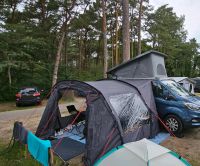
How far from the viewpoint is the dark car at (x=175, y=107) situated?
6.26 m

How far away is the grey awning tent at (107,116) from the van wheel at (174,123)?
→ 0.43 meters

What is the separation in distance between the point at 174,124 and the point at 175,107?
0.52 m

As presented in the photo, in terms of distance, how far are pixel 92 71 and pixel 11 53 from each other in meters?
10.5

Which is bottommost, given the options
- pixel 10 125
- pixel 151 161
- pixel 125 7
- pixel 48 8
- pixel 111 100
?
pixel 10 125

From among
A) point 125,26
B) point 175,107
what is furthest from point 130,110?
point 125,26

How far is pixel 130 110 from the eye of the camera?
5727 millimetres

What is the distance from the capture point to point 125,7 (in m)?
10.2

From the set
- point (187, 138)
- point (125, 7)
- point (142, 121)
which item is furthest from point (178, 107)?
point (125, 7)

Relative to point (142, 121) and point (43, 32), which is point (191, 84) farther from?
point (142, 121)

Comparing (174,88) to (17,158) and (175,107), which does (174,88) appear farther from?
(17,158)

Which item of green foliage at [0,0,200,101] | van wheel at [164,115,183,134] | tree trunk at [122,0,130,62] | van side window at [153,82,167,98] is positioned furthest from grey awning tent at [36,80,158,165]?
green foliage at [0,0,200,101]

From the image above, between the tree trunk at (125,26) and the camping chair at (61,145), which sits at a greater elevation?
the tree trunk at (125,26)

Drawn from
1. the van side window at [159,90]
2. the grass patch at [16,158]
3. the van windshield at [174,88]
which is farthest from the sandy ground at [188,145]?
the grass patch at [16,158]

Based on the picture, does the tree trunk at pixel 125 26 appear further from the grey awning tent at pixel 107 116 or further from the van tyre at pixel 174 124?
the van tyre at pixel 174 124
